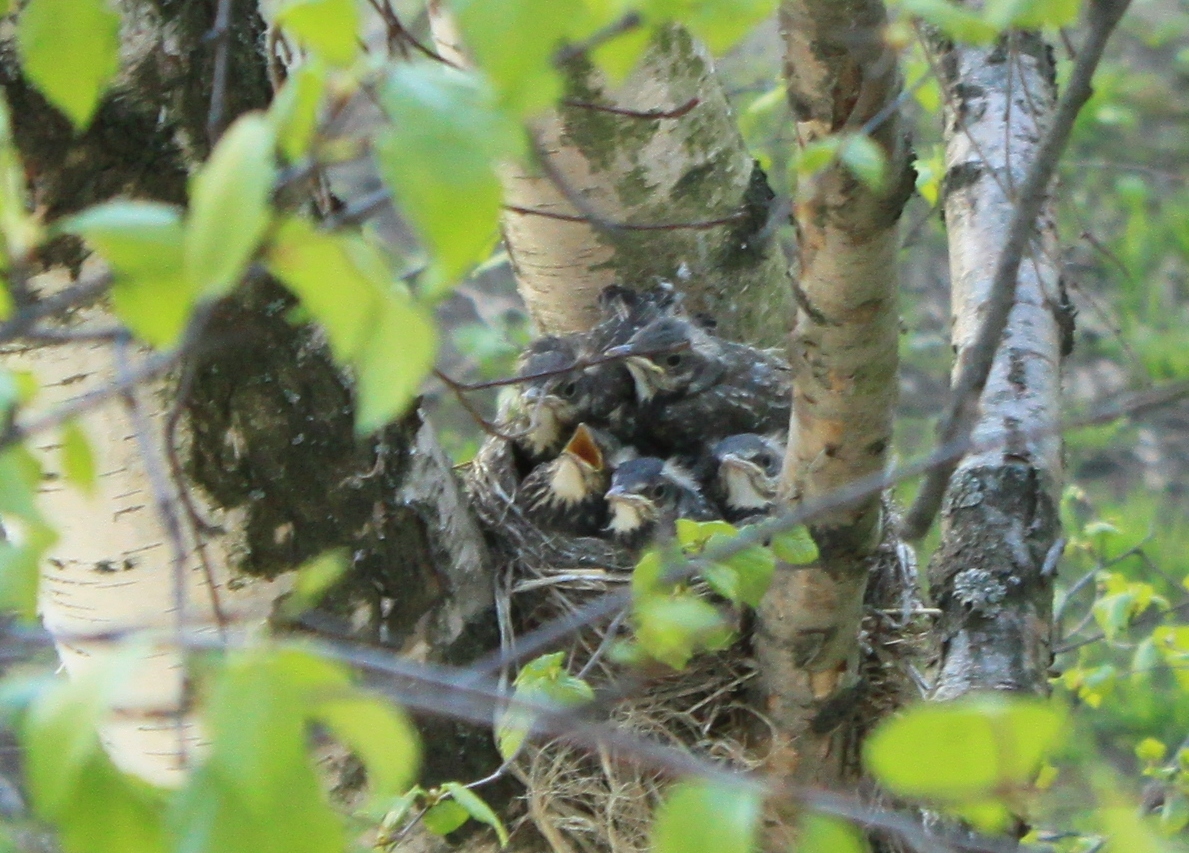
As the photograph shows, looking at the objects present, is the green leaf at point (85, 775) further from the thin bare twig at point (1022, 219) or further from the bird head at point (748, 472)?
the bird head at point (748, 472)

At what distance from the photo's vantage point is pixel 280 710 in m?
0.49

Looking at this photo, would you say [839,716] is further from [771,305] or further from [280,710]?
[280,710]

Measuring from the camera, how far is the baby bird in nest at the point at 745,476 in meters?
1.79

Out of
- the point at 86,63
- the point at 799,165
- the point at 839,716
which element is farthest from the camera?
the point at 839,716

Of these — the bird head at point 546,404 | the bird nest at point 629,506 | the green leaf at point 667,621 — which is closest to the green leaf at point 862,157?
the green leaf at point 667,621

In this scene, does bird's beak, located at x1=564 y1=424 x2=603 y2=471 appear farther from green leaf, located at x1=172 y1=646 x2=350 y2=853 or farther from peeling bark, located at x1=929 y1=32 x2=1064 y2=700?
green leaf, located at x1=172 y1=646 x2=350 y2=853

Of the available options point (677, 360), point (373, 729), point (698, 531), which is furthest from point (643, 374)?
point (373, 729)

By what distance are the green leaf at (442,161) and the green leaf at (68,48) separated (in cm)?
25

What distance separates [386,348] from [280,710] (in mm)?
148

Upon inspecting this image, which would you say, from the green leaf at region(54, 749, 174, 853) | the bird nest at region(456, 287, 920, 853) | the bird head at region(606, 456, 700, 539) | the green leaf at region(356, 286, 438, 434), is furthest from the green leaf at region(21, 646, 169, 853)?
the bird head at region(606, 456, 700, 539)

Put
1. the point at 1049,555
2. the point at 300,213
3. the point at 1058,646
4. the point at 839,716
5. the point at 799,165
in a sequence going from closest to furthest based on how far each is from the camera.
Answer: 1. the point at 799,165
2. the point at 300,213
3. the point at 839,716
4. the point at 1049,555
5. the point at 1058,646

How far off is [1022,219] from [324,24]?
22.0 inches

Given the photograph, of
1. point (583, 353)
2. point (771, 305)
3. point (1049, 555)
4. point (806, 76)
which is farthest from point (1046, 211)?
point (806, 76)

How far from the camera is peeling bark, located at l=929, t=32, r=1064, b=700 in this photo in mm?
1529
